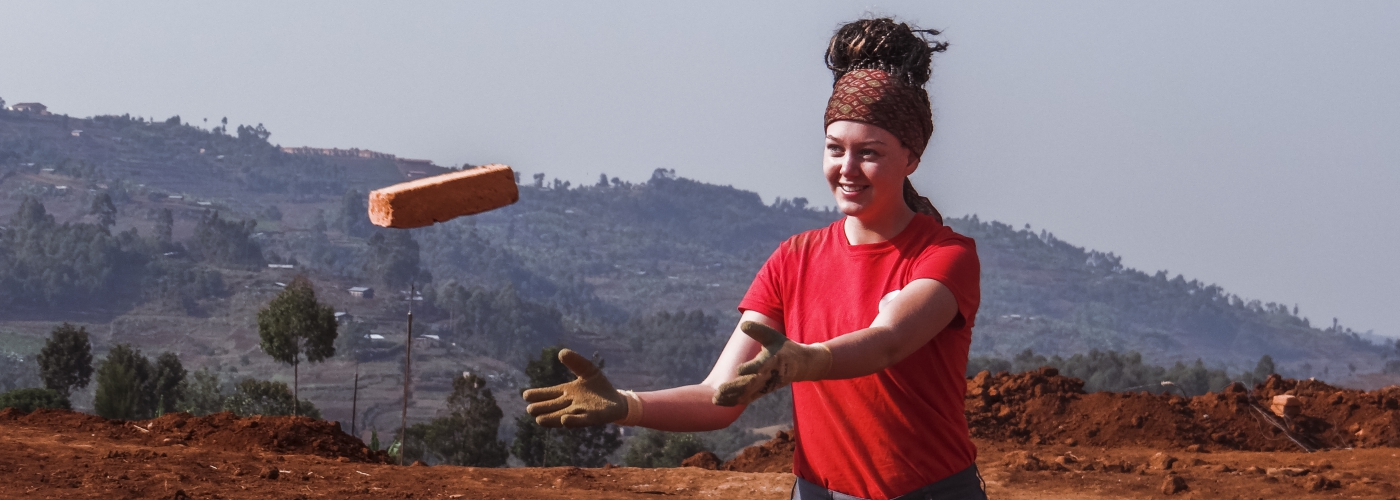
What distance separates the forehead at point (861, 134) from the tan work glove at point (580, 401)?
89 centimetres

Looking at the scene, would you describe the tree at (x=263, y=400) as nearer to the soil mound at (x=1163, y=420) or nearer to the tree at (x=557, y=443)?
the tree at (x=557, y=443)

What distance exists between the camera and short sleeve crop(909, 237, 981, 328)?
3.00 meters

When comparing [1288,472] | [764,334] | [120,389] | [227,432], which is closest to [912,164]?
[764,334]

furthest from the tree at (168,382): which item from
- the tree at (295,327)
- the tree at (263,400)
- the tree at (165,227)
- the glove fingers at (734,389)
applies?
the tree at (165,227)

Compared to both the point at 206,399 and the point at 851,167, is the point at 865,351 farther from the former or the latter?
the point at 206,399

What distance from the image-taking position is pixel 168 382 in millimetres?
35781

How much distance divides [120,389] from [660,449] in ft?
54.1

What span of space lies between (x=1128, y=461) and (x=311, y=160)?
12634cm

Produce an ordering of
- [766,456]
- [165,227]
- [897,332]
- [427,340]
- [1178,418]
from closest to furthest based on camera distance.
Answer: [897,332] → [1178,418] → [766,456] → [427,340] → [165,227]

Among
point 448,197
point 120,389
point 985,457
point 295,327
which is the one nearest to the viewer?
point 448,197

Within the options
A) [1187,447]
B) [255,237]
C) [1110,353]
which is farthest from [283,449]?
[255,237]

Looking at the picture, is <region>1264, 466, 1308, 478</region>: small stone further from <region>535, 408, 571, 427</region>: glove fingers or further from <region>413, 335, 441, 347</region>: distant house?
<region>413, 335, 441, 347</region>: distant house

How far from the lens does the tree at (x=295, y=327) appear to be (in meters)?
25.3

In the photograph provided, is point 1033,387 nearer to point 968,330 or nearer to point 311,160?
point 968,330
